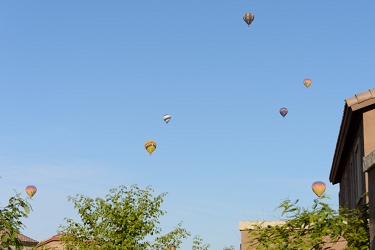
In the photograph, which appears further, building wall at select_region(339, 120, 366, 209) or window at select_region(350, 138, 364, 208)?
window at select_region(350, 138, 364, 208)

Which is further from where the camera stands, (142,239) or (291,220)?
(142,239)

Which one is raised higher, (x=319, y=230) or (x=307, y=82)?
(x=307, y=82)

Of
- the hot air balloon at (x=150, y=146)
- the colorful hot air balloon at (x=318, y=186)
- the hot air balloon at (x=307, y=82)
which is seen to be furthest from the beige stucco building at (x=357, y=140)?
the hot air balloon at (x=150, y=146)

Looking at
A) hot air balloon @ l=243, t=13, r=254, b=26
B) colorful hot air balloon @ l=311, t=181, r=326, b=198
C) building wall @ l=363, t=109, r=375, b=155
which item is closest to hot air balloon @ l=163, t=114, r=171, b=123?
hot air balloon @ l=243, t=13, r=254, b=26

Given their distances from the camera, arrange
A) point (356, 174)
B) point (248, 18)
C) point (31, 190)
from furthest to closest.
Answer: point (31, 190) < point (248, 18) < point (356, 174)

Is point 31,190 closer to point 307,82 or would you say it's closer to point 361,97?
point 307,82

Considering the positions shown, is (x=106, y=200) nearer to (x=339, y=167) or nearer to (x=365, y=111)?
(x=339, y=167)

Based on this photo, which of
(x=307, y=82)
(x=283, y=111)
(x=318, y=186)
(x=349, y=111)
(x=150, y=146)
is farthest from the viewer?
(x=150, y=146)

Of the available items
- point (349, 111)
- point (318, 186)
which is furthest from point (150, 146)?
point (349, 111)

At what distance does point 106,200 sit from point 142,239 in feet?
10.7

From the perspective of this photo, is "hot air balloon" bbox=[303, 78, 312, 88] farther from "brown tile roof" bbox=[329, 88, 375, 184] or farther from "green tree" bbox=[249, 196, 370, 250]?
"green tree" bbox=[249, 196, 370, 250]

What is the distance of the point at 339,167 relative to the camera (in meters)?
26.2

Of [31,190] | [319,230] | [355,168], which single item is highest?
[31,190]

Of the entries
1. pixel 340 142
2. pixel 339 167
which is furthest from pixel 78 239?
pixel 340 142
